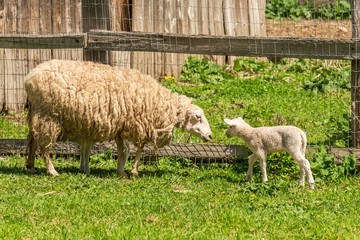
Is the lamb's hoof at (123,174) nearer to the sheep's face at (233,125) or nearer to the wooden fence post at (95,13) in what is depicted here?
the sheep's face at (233,125)

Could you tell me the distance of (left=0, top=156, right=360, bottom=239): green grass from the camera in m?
4.48

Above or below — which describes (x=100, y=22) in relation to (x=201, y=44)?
above

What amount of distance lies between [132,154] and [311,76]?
4644mm

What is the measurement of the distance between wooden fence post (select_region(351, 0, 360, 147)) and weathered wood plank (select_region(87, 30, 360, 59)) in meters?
0.18

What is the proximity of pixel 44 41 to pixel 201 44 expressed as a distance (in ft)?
6.91

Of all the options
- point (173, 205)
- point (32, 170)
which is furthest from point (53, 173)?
point (173, 205)

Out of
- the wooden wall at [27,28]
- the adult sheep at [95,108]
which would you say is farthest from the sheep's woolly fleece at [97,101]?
the wooden wall at [27,28]

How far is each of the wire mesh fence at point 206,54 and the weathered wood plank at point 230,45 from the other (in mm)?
13

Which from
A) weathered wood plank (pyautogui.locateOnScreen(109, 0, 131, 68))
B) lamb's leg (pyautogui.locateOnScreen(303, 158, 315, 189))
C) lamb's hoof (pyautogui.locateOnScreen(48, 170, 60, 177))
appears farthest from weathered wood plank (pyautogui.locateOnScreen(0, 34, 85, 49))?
lamb's leg (pyautogui.locateOnScreen(303, 158, 315, 189))

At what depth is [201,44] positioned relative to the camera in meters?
7.00

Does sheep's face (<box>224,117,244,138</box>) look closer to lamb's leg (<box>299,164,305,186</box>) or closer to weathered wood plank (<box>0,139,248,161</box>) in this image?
weathered wood plank (<box>0,139,248,161</box>)

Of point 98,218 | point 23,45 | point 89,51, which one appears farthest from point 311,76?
point 98,218

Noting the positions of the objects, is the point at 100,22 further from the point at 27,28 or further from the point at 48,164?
the point at 48,164

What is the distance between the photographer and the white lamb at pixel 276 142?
605cm
